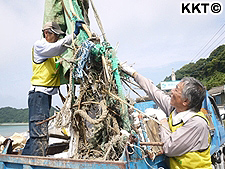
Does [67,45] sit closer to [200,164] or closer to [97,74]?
[97,74]

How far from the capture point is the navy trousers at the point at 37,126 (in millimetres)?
2445

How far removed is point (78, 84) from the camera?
102 inches

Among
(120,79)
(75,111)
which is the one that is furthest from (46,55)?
(120,79)

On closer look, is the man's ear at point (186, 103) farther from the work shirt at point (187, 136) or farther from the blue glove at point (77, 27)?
the blue glove at point (77, 27)

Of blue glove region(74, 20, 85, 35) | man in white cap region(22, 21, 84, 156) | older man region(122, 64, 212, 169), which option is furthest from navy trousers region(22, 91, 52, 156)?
older man region(122, 64, 212, 169)

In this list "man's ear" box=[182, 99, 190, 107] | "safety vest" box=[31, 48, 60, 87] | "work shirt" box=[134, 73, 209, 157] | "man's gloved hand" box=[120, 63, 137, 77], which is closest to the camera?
"work shirt" box=[134, 73, 209, 157]

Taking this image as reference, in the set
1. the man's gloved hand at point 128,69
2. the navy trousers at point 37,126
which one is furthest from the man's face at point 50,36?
the man's gloved hand at point 128,69

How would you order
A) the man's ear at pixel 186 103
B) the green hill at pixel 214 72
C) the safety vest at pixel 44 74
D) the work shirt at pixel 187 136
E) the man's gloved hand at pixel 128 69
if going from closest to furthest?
the work shirt at pixel 187 136 → the man's ear at pixel 186 103 → the man's gloved hand at pixel 128 69 → the safety vest at pixel 44 74 → the green hill at pixel 214 72

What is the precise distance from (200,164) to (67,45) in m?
1.75

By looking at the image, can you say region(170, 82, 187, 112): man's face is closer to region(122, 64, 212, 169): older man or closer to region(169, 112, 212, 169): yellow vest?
region(122, 64, 212, 169): older man

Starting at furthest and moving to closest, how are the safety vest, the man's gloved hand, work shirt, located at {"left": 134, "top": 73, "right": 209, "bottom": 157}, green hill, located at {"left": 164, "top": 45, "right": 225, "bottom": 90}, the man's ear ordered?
1. green hill, located at {"left": 164, "top": 45, "right": 225, "bottom": 90}
2. the safety vest
3. the man's gloved hand
4. the man's ear
5. work shirt, located at {"left": 134, "top": 73, "right": 209, "bottom": 157}

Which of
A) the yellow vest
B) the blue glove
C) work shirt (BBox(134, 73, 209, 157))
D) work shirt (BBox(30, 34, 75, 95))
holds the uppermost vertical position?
the blue glove

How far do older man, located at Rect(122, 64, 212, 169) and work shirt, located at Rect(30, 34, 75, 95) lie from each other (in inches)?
54.3

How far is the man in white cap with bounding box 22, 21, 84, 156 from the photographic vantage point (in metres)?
2.41
